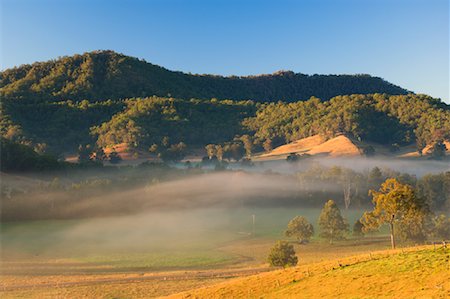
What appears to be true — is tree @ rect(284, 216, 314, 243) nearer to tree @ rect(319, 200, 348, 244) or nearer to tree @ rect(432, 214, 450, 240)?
tree @ rect(319, 200, 348, 244)

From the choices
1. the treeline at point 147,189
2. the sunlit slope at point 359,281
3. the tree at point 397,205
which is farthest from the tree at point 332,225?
the sunlit slope at point 359,281

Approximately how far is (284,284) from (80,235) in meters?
84.2

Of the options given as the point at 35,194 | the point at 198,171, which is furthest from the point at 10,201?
the point at 198,171

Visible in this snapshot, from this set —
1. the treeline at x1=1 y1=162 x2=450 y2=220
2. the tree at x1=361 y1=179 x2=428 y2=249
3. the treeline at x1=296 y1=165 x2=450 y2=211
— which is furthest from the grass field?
the tree at x1=361 y1=179 x2=428 y2=249

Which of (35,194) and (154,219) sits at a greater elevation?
(35,194)

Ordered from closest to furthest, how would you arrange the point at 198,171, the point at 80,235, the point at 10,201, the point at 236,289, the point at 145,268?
1. the point at 236,289
2. the point at 145,268
3. the point at 80,235
4. the point at 10,201
5. the point at 198,171

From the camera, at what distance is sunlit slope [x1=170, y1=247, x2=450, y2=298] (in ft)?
111

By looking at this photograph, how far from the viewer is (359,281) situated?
3859 centimetres

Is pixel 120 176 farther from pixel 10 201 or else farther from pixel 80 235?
pixel 80 235

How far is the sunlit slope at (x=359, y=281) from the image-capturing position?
33844 mm

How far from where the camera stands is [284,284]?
44844 millimetres

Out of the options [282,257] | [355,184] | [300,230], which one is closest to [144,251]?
[300,230]

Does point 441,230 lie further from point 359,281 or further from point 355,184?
point 355,184

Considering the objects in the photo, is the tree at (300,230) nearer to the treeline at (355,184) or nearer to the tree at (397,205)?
the tree at (397,205)
